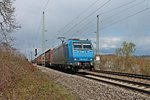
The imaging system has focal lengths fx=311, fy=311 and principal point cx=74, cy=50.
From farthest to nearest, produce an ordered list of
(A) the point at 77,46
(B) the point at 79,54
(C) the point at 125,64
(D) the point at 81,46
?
(C) the point at 125,64, (D) the point at 81,46, (A) the point at 77,46, (B) the point at 79,54

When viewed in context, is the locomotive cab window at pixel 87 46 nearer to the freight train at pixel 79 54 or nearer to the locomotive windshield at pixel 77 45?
the freight train at pixel 79 54

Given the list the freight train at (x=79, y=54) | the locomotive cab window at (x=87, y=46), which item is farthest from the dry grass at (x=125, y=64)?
the locomotive cab window at (x=87, y=46)

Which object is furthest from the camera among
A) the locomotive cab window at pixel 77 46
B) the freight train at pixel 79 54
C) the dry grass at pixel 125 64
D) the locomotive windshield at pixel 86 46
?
the dry grass at pixel 125 64

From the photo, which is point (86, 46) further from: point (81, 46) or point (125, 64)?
point (125, 64)

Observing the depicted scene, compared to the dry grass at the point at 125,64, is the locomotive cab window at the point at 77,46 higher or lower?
higher

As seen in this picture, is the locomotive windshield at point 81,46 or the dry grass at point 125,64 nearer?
the locomotive windshield at point 81,46

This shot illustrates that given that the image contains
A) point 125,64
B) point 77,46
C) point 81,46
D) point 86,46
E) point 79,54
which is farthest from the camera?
point 125,64

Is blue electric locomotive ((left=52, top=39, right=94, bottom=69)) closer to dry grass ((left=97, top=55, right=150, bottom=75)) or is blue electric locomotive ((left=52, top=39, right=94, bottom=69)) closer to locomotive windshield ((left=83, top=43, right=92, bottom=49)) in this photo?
locomotive windshield ((left=83, top=43, right=92, bottom=49))

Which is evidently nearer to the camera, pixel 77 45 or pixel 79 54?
pixel 79 54

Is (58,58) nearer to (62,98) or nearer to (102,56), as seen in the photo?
(102,56)

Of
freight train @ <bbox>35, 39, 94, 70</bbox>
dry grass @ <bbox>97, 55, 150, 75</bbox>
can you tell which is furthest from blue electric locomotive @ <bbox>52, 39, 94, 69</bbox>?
dry grass @ <bbox>97, 55, 150, 75</bbox>

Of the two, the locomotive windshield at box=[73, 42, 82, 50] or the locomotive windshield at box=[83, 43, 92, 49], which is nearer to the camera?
the locomotive windshield at box=[73, 42, 82, 50]

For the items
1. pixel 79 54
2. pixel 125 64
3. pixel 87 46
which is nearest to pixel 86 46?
pixel 87 46

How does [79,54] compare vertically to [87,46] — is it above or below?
below
